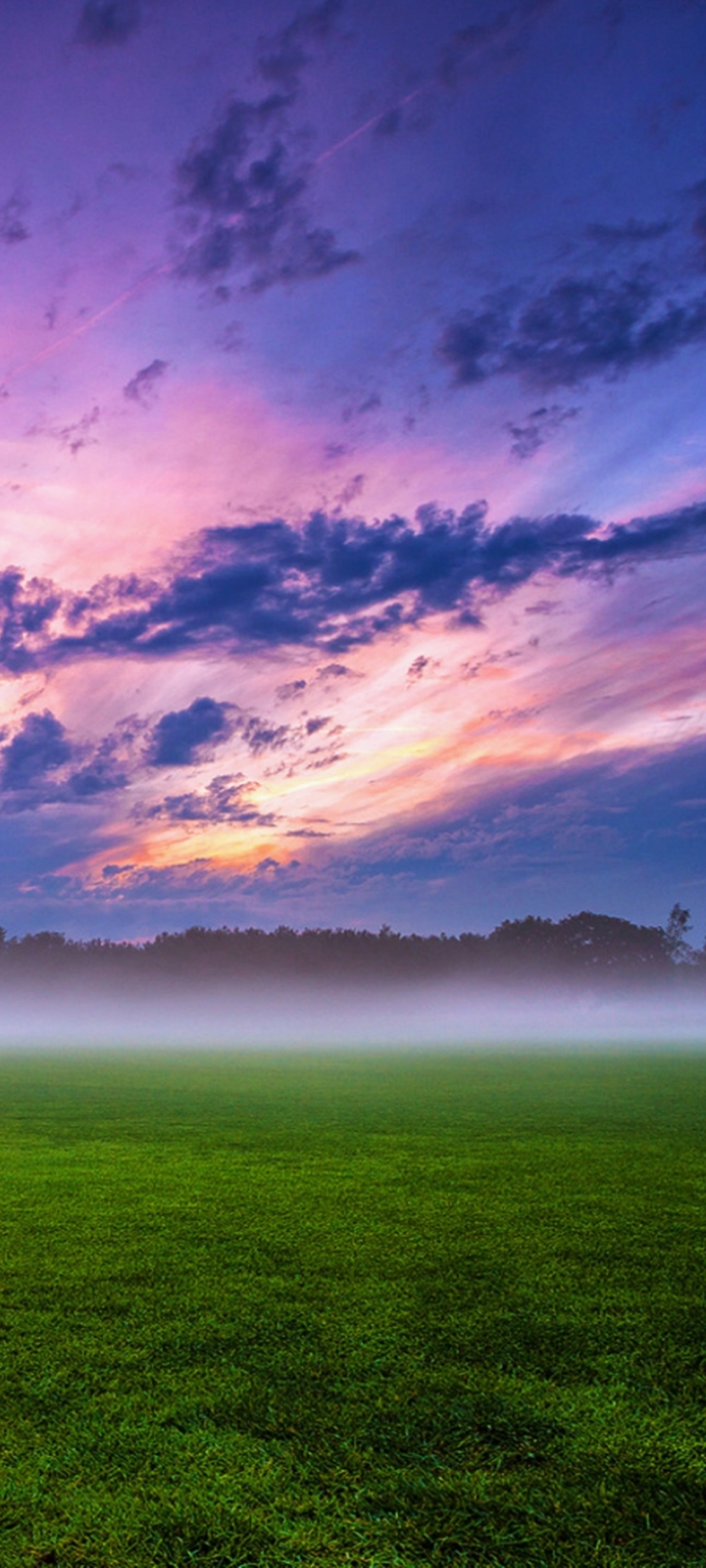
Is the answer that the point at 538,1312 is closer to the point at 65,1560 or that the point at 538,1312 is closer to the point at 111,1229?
the point at 65,1560

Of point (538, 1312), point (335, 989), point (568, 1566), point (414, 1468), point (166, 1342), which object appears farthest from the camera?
point (335, 989)

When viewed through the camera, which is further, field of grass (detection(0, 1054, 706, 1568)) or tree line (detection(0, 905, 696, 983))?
tree line (detection(0, 905, 696, 983))

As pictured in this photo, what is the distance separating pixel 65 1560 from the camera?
2289 millimetres

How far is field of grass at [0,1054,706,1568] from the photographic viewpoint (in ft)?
7.97

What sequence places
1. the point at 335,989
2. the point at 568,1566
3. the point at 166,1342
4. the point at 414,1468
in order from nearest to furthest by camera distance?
the point at 568,1566 < the point at 414,1468 < the point at 166,1342 < the point at 335,989

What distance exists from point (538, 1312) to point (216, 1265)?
1756 millimetres

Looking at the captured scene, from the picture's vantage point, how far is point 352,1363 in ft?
11.5

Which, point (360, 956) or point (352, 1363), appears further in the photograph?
point (360, 956)

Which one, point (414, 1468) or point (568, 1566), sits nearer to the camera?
point (568, 1566)

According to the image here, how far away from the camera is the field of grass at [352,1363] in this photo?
95.6 inches

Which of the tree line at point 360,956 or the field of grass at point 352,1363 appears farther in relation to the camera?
the tree line at point 360,956

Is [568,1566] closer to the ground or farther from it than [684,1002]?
farther from it

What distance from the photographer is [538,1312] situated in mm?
4082

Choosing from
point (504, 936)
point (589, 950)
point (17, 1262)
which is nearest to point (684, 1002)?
point (589, 950)
